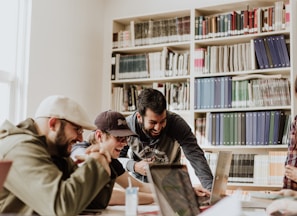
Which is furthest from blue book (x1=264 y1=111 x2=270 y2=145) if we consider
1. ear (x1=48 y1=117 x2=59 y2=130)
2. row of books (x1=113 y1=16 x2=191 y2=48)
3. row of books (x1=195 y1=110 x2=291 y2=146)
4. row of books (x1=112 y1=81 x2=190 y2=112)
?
ear (x1=48 y1=117 x2=59 y2=130)

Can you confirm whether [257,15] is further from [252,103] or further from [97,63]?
[97,63]

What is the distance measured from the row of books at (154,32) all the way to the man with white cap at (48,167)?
2949 millimetres

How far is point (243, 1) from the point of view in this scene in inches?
171

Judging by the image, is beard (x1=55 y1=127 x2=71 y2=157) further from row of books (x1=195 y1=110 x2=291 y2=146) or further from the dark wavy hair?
row of books (x1=195 y1=110 x2=291 y2=146)

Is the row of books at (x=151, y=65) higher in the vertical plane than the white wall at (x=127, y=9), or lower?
lower

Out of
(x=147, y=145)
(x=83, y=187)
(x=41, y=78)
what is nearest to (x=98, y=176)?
(x=83, y=187)

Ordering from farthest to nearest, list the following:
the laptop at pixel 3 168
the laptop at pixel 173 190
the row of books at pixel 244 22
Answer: the row of books at pixel 244 22 < the laptop at pixel 173 190 < the laptop at pixel 3 168

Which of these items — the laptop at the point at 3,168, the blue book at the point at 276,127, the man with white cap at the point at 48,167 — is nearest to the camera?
the laptop at the point at 3,168

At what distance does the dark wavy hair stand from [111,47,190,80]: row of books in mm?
1611

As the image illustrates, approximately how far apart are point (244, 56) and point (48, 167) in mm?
3099

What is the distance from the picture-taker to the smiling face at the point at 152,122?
9.60 feet

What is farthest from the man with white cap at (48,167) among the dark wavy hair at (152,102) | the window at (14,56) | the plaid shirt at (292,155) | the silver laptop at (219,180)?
the window at (14,56)

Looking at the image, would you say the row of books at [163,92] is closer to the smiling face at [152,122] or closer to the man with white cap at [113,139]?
the smiling face at [152,122]

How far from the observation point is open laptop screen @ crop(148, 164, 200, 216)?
1.64 meters
